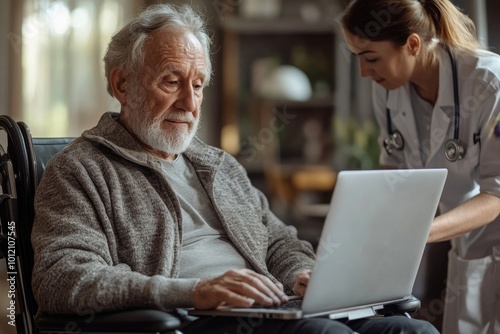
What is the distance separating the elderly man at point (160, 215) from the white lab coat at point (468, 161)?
55cm

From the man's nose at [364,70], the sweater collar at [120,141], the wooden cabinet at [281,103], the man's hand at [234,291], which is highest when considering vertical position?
the man's nose at [364,70]

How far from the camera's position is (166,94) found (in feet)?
6.34

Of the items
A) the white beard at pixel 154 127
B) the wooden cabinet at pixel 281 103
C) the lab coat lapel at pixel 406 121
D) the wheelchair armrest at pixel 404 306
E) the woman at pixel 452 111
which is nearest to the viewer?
the wheelchair armrest at pixel 404 306

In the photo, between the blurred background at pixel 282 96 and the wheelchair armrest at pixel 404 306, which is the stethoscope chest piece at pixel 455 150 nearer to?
the wheelchair armrest at pixel 404 306

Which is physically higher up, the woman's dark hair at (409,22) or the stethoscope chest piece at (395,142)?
the woman's dark hair at (409,22)

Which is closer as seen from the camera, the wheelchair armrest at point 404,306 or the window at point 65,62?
the wheelchair armrest at point 404,306

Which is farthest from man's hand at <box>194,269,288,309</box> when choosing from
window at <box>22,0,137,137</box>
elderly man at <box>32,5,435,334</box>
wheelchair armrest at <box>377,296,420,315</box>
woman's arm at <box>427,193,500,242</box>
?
window at <box>22,0,137,137</box>

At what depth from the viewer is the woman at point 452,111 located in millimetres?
2166

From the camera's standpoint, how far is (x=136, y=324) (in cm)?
148

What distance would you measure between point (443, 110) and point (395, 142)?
24 cm

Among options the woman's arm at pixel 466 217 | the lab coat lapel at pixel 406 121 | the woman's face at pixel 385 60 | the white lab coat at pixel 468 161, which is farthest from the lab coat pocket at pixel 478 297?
the woman's face at pixel 385 60

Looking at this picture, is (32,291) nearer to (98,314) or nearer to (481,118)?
(98,314)

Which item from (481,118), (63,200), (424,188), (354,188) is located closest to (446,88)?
(481,118)

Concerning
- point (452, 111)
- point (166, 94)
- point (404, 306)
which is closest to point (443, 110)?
point (452, 111)
